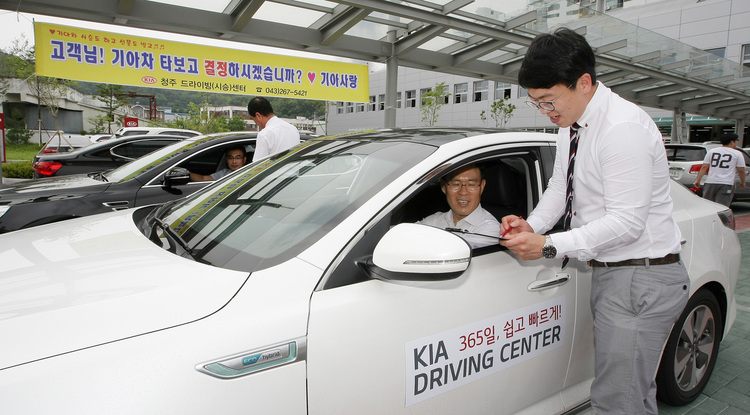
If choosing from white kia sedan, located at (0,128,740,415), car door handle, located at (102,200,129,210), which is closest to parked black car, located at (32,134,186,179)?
car door handle, located at (102,200,129,210)

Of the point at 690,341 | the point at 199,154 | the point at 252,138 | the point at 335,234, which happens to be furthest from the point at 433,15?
the point at 335,234

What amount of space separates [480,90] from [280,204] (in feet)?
124

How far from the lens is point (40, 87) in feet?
101

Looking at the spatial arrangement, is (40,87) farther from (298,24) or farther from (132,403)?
(132,403)

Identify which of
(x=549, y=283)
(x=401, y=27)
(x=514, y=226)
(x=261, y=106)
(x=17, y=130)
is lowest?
(x=549, y=283)

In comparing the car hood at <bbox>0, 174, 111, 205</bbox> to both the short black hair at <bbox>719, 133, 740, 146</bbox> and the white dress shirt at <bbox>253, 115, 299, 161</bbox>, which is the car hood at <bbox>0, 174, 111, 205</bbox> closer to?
the white dress shirt at <bbox>253, 115, 299, 161</bbox>

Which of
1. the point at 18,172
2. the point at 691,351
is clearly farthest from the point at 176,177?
the point at 18,172

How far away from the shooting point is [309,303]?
142 cm

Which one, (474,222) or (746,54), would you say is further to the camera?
(746,54)

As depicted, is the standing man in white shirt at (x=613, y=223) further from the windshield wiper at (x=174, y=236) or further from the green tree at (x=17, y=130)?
the green tree at (x=17, y=130)

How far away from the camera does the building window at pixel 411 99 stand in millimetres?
42062

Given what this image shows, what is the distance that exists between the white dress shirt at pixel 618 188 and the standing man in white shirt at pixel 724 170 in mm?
7126

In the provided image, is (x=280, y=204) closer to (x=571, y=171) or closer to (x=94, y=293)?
(x=94, y=293)

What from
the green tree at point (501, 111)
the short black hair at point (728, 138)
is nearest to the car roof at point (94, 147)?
the short black hair at point (728, 138)
